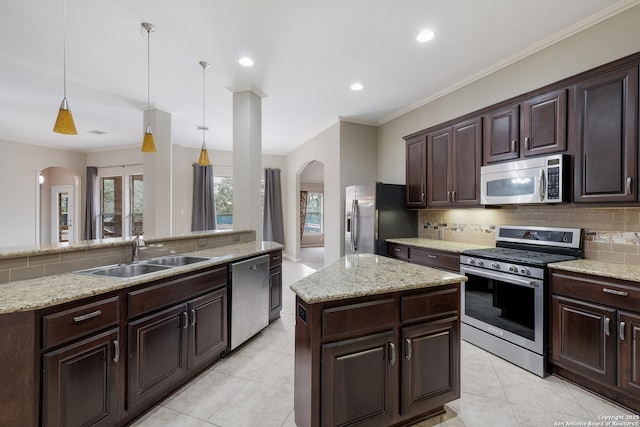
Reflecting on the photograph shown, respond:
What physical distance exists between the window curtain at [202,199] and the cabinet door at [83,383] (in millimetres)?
5982

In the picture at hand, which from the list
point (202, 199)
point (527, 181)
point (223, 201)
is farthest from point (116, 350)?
point (223, 201)

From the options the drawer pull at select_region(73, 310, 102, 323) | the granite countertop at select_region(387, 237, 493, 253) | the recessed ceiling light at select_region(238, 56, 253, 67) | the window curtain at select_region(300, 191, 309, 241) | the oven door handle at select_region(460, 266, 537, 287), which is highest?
the recessed ceiling light at select_region(238, 56, 253, 67)

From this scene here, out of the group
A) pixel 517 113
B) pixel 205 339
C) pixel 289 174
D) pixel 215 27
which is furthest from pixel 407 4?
pixel 289 174

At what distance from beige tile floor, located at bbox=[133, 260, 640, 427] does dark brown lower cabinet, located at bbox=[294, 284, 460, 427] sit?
0.32 metres

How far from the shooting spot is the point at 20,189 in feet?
21.4

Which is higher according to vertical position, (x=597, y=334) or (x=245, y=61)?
(x=245, y=61)

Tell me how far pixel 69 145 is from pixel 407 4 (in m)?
8.64

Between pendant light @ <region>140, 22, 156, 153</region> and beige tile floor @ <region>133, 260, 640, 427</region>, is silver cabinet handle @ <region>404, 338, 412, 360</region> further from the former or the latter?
pendant light @ <region>140, 22, 156, 153</region>

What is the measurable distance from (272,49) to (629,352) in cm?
383

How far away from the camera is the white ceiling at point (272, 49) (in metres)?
2.36

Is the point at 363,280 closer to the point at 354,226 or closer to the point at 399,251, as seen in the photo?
the point at 399,251

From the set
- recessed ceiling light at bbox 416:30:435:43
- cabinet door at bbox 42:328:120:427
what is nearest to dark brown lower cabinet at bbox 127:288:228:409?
cabinet door at bbox 42:328:120:427

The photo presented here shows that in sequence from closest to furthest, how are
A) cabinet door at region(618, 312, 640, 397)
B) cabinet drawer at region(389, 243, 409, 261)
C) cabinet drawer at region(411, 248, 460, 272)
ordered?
1. cabinet door at region(618, 312, 640, 397)
2. cabinet drawer at region(411, 248, 460, 272)
3. cabinet drawer at region(389, 243, 409, 261)

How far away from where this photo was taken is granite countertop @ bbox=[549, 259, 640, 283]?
189 cm
